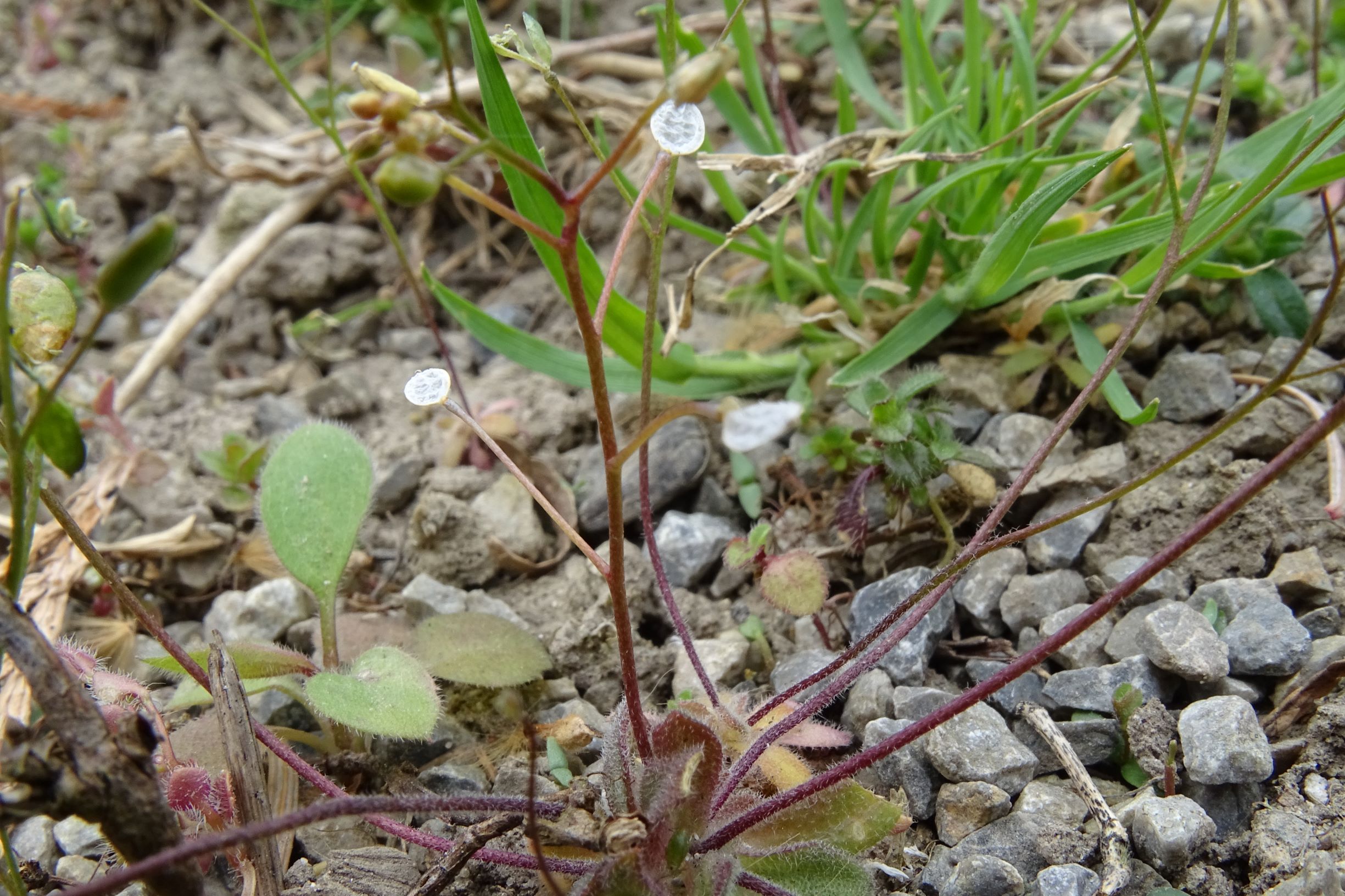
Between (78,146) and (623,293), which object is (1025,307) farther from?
(78,146)

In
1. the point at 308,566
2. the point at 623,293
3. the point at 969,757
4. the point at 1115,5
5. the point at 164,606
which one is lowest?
the point at 164,606

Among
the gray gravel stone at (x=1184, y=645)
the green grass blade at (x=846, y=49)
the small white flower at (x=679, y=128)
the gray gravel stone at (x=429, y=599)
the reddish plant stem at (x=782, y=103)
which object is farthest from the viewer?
the green grass blade at (x=846, y=49)

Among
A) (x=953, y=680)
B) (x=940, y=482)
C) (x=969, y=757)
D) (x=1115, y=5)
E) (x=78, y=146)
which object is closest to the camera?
(x=969, y=757)

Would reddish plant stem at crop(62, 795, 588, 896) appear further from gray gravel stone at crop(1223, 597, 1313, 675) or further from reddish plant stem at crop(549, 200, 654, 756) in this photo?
gray gravel stone at crop(1223, 597, 1313, 675)

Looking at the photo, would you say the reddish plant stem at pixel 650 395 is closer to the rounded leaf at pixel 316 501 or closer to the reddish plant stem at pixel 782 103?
the rounded leaf at pixel 316 501

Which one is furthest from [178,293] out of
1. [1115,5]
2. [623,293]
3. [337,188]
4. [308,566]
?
[1115,5]

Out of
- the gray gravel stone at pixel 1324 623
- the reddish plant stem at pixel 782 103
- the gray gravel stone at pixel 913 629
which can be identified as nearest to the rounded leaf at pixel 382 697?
the gray gravel stone at pixel 913 629
